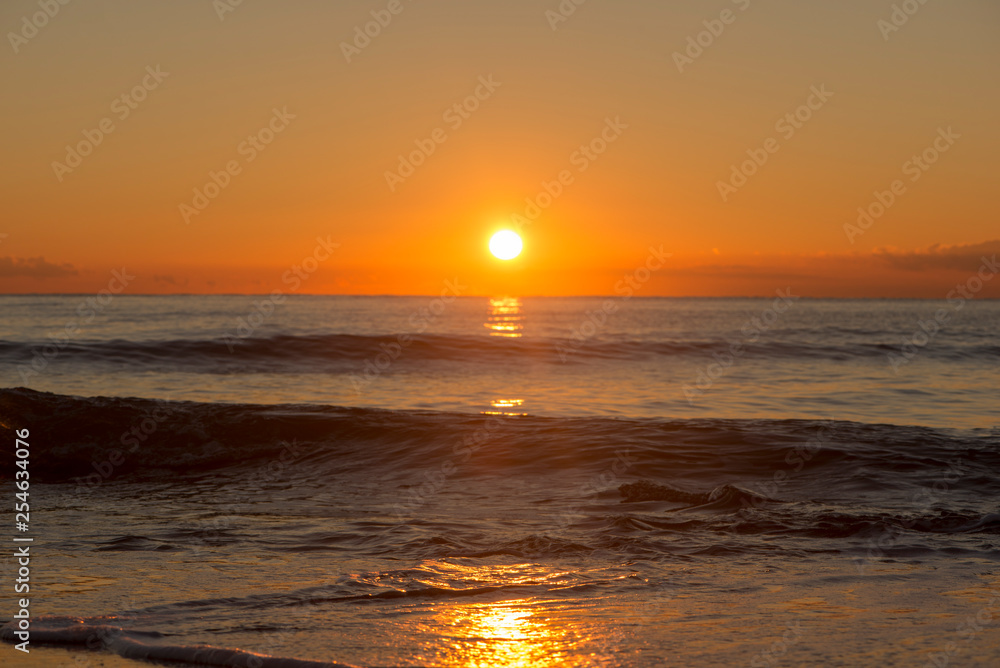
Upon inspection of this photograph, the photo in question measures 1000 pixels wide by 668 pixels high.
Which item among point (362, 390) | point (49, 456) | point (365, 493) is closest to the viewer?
point (365, 493)

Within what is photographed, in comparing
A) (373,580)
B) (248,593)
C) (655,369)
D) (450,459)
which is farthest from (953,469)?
(655,369)

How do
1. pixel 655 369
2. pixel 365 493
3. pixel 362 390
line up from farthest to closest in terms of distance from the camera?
1. pixel 655 369
2. pixel 362 390
3. pixel 365 493

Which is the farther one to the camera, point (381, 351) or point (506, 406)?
point (381, 351)

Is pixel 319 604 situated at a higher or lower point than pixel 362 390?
lower

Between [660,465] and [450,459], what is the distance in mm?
3154

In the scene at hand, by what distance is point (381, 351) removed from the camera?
108 feet

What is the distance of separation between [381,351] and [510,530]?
2553cm

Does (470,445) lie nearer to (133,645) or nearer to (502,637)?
(502,637)

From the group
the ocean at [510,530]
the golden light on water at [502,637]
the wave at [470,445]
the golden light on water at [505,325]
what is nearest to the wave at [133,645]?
the ocean at [510,530]

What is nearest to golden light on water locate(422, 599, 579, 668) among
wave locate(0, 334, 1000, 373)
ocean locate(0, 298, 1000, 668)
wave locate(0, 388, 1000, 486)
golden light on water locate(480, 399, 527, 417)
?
ocean locate(0, 298, 1000, 668)

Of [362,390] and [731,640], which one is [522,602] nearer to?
[731,640]

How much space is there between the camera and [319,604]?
5.51 metres

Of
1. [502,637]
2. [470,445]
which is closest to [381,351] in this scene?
[470,445]

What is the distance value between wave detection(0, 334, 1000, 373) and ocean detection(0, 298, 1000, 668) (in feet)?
25.4
